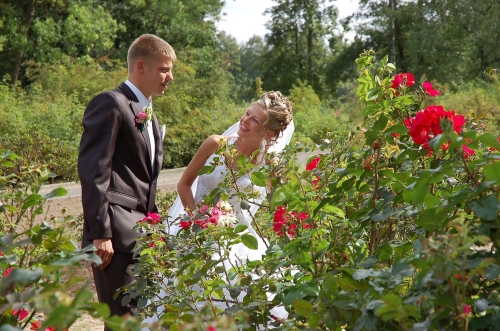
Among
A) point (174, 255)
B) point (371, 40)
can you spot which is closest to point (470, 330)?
point (174, 255)

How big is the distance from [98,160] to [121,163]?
0.59 ft

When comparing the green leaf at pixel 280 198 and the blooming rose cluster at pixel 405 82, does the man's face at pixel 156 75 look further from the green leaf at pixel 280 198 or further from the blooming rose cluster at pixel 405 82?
the green leaf at pixel 280 198

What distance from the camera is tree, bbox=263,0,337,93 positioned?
40.0 metres

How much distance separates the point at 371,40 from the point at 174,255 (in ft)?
113

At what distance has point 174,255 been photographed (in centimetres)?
265

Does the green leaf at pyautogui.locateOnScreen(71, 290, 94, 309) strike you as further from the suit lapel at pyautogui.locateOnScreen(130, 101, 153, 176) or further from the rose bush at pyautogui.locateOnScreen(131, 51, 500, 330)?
the suit lapel at pyautogui.locateOnScreen(130, 101, 153, 176)

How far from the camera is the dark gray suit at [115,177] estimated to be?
305cm

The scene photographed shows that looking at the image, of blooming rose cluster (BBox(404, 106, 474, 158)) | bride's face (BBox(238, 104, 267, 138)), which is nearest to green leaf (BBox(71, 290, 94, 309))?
blooming rose cluster (BBox(404, 106, 474, 158))

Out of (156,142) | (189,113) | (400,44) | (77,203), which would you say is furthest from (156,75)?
(400,44)

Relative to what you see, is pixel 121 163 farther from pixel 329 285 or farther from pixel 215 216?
pixel 329 285

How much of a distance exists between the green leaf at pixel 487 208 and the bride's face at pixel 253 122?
7.26 feet

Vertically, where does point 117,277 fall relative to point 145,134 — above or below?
below

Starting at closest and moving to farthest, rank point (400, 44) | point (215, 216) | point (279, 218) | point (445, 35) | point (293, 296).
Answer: point (293, 296), point (279, 218), point (215, 216), point (445, 35), point (400, 44)

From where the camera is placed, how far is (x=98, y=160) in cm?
305
